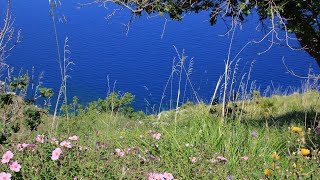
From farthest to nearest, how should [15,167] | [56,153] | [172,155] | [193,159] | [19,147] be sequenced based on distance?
[172,155], [193,159], [19,147], [56,153], [15,167]

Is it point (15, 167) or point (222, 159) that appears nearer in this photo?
point (15, 167)

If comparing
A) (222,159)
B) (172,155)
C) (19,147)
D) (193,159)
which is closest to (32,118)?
(172,155)

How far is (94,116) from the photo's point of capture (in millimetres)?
9375

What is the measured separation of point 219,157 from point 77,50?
25.7m

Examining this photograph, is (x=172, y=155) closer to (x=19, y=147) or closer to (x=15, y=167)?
(x=19, y=147)

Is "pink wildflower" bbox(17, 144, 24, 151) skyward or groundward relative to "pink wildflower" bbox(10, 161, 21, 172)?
skyward

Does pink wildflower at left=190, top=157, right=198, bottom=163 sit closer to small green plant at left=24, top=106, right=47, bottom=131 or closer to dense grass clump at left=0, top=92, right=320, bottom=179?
dense grass clump at left=0, top=92, right=320, bottom=179

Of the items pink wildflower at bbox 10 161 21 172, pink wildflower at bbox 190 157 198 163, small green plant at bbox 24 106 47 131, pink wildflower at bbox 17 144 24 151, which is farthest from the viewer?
small green plant at bbox 24 106 47 131

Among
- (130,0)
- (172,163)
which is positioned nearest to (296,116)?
(130,0)

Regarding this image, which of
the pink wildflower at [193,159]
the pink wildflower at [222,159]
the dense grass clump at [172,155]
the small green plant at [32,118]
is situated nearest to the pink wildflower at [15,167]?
the dense grass clump at [172,155]

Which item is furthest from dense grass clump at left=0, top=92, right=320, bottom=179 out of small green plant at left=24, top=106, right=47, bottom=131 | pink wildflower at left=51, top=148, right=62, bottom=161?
small green plant at left=24, top=106, right=47, bottom=131

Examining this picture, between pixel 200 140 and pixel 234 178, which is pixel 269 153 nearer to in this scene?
pixel 200 140

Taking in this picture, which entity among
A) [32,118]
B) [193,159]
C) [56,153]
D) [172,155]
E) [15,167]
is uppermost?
[32,118]

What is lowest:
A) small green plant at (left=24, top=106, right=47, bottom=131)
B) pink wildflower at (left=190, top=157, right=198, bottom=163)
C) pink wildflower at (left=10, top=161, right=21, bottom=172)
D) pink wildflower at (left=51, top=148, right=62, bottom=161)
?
pink wildflower at (left=10, top=161, right=21, bottom=172)
